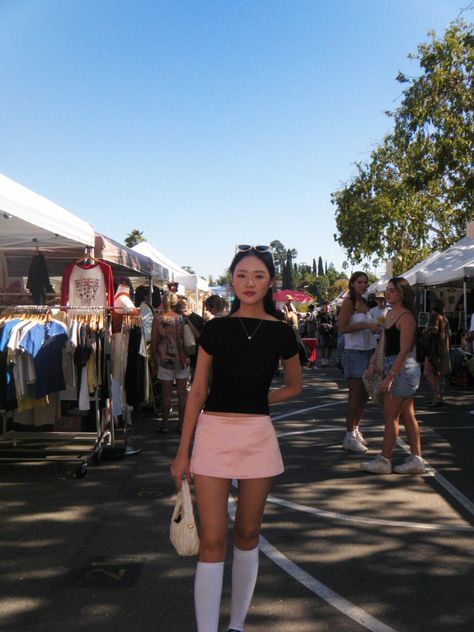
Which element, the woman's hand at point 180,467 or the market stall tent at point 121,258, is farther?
the market stall tent at point 121,258

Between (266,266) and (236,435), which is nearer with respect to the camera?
(236,435)

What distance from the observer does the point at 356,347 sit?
773 cm

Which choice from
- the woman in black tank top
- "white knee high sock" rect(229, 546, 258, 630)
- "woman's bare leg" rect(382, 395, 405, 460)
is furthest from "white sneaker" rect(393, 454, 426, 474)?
"white knee high sock" rect(229, 546, 258, 630)

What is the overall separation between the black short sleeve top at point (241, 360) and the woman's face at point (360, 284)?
466 centimetres

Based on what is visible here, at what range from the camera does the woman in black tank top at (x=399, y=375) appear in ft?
20.4

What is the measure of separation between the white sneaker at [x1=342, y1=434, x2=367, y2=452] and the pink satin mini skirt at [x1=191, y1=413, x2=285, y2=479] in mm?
4913

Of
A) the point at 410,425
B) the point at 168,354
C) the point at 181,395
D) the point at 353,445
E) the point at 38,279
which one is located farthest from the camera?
the point at 38,279

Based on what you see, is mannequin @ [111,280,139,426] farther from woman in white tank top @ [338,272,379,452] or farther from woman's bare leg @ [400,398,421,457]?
woman's bare leg @ [400,398,421,457]

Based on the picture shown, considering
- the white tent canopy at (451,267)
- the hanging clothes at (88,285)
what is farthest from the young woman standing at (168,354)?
the white tent canopy at (451,267)

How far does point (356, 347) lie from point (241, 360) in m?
4.97

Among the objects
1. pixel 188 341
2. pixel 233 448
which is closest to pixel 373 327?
pixel 188 341

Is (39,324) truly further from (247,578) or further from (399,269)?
(399,269)

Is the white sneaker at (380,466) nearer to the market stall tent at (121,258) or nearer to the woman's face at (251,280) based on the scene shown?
the woman's face at (251,280)

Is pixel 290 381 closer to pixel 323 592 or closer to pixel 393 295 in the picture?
pixel 323 592
